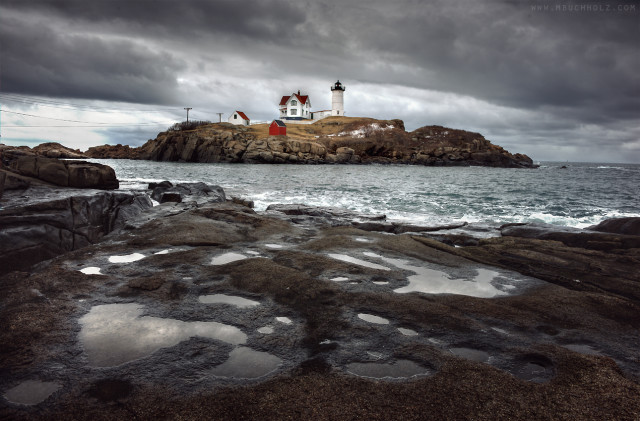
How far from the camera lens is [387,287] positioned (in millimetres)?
5309

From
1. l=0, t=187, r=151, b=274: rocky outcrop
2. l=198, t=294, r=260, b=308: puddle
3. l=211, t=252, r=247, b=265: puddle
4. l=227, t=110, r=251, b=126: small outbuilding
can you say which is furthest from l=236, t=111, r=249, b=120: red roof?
l=198, t=294, r=260, b=308: puddle

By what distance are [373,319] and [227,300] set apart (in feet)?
6.31

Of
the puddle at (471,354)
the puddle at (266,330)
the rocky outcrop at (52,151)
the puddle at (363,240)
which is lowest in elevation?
the puddle at (266,330)

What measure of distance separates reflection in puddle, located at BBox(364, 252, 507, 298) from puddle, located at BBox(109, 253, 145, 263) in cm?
450

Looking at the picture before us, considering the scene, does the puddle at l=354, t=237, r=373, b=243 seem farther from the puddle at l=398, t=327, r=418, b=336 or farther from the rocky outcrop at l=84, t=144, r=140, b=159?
the rocky outcrop at l=84, t=144, r=140, b=159

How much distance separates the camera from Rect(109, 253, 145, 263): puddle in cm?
611

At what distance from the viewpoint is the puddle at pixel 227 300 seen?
459cm

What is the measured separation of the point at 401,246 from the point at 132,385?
5968mm

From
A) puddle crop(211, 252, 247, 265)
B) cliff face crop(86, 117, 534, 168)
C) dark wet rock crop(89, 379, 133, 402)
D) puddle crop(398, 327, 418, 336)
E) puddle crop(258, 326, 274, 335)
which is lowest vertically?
dark wet rock crop(89, 379, 133, 402)

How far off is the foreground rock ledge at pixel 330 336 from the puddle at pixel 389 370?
0.06 meters

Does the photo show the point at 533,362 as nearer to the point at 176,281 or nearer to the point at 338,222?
the point at 176,281

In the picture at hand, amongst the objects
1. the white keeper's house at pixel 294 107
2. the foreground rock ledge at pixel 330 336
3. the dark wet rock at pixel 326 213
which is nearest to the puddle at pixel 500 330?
the foreground rock ledge at pixel 330 336

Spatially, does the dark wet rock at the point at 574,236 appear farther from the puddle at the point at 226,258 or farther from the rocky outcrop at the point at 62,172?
the rocky outcrop at the point at 62,172

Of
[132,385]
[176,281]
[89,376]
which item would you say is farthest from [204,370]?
[176,281]
